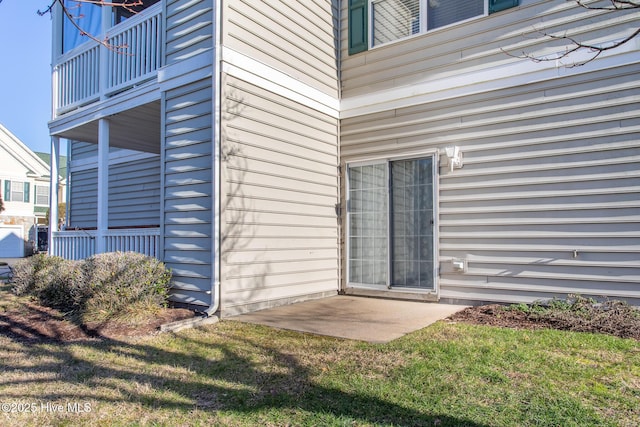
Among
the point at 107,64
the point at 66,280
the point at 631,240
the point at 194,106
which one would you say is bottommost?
the point at 66,280

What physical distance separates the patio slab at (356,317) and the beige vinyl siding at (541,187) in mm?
719

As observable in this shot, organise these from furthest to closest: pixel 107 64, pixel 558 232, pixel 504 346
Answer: pixel 107 64 < pixel 558 232 < pixel 504 346

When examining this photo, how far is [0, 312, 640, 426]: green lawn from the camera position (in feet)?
8.34

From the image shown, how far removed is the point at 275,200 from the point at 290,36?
7.89ft

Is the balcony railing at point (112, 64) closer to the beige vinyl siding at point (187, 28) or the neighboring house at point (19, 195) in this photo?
the beige vinyl siding at point (187, 28)

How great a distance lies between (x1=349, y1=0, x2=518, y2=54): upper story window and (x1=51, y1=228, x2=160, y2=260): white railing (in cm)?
430

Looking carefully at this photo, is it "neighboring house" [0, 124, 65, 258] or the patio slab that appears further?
"neighboring house" [0, 124, 65, 258]

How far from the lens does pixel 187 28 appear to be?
555cm

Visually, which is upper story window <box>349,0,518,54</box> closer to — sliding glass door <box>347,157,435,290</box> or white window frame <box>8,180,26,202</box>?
sliding glass door <box>347,157,435,290</box>

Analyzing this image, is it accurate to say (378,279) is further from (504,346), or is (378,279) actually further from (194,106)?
(194,106)

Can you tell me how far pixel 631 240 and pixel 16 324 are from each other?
271 inches

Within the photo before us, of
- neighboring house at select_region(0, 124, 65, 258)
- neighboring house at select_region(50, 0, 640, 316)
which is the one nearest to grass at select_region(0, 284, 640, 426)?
neighboring house at select_region(50, 0, 640, 316)

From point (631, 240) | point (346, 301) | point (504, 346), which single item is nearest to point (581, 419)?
point (504, 346)

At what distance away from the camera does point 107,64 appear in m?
6.85
